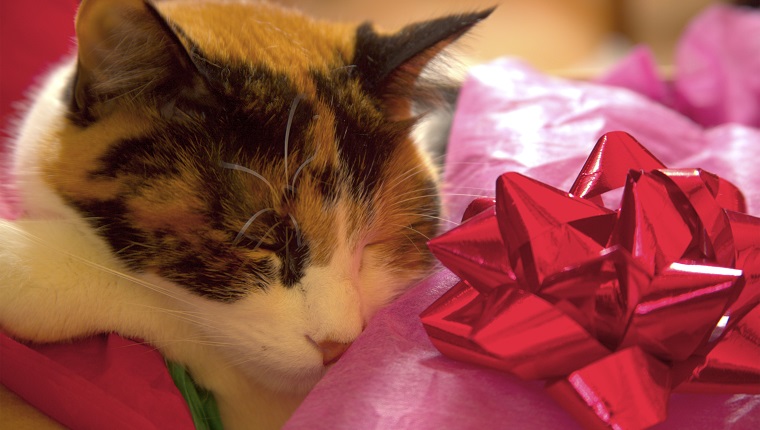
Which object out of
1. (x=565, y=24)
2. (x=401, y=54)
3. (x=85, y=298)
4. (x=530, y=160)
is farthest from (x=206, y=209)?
(x=565, y=24)

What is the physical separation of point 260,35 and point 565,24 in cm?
188

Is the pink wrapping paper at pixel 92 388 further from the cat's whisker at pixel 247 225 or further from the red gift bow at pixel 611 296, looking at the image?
the red gift bow at pixel 611 296

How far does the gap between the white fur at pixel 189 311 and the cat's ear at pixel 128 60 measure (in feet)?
0.31

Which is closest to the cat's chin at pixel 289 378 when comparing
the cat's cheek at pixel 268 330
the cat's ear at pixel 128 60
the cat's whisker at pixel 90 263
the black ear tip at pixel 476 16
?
the cat's cheek at pixel 268 330

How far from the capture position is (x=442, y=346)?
21.8 inches

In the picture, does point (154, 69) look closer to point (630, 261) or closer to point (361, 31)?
point (361, 31)

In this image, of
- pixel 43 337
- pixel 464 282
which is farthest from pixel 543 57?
pixel 43 337

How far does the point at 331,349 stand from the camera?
624 mm

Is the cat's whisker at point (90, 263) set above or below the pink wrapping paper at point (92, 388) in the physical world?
above

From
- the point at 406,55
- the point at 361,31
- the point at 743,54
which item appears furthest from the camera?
the point at 743,54

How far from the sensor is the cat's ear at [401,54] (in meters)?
0.70

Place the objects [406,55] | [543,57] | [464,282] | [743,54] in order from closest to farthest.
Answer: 1. [464,282]
2. [406,55]
3. [743,54]
4. [543,57]

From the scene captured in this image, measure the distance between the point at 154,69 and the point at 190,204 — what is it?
13cm

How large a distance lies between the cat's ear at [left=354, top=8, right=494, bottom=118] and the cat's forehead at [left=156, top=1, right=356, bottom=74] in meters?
0.03
